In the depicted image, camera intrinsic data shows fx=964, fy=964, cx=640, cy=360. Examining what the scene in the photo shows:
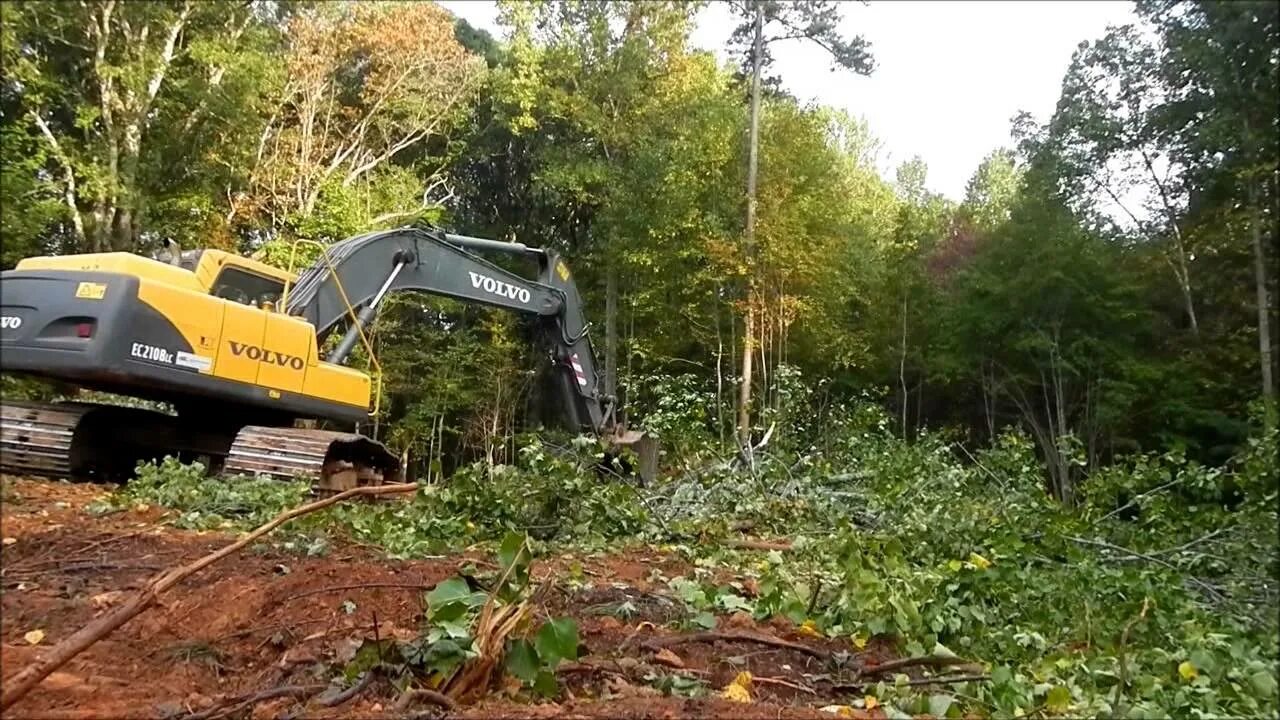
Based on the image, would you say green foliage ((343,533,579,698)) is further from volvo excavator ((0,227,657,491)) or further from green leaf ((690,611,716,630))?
green leaf ((690,611,716,630))

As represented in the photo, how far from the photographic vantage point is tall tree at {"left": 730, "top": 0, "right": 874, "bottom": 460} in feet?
24.8

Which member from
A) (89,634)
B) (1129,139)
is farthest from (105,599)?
(1129,139)

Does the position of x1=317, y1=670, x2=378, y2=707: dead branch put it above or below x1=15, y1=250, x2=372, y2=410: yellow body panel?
below

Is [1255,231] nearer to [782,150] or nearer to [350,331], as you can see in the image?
[350,331]

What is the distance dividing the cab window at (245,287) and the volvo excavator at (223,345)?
0.04 ft

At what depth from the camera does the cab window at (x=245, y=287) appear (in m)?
3.27

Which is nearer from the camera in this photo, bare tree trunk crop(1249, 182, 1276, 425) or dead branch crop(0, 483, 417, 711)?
dead branch crop(0, 483, 417, 711)

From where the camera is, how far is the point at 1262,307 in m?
1.38

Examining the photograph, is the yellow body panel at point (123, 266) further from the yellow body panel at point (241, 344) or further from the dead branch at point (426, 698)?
the yellow body panel at point (241, 344)

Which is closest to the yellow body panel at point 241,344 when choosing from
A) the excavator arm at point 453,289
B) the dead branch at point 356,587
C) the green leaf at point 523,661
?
the excavator arm at point 453,289

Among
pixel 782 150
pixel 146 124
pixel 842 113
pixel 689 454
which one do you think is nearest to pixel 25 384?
pixel 146 124

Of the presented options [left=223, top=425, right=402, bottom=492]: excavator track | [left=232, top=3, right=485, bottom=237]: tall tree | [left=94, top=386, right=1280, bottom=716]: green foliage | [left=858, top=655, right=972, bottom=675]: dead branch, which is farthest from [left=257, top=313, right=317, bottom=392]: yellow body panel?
[left=858, top=655, right=972, bottom=675]: dead branch

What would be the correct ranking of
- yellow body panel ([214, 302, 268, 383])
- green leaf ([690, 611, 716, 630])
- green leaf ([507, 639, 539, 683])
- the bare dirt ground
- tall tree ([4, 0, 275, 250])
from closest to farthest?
tall tree ([4, 0, 275, 250]) < the bare dirt ground < green leaf ([507, 639, 539, 683]) < green leaf ([690, 611, 716, 630]) < yellow body panel ([214, 302, 268, 383])

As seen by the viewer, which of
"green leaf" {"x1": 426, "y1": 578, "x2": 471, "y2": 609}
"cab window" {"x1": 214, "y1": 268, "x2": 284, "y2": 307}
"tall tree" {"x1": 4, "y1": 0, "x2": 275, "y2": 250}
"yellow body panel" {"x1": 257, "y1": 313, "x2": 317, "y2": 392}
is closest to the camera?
"tall tree" {"x1": 4, "y1": 0, "x2": 275, "y2": 250}
